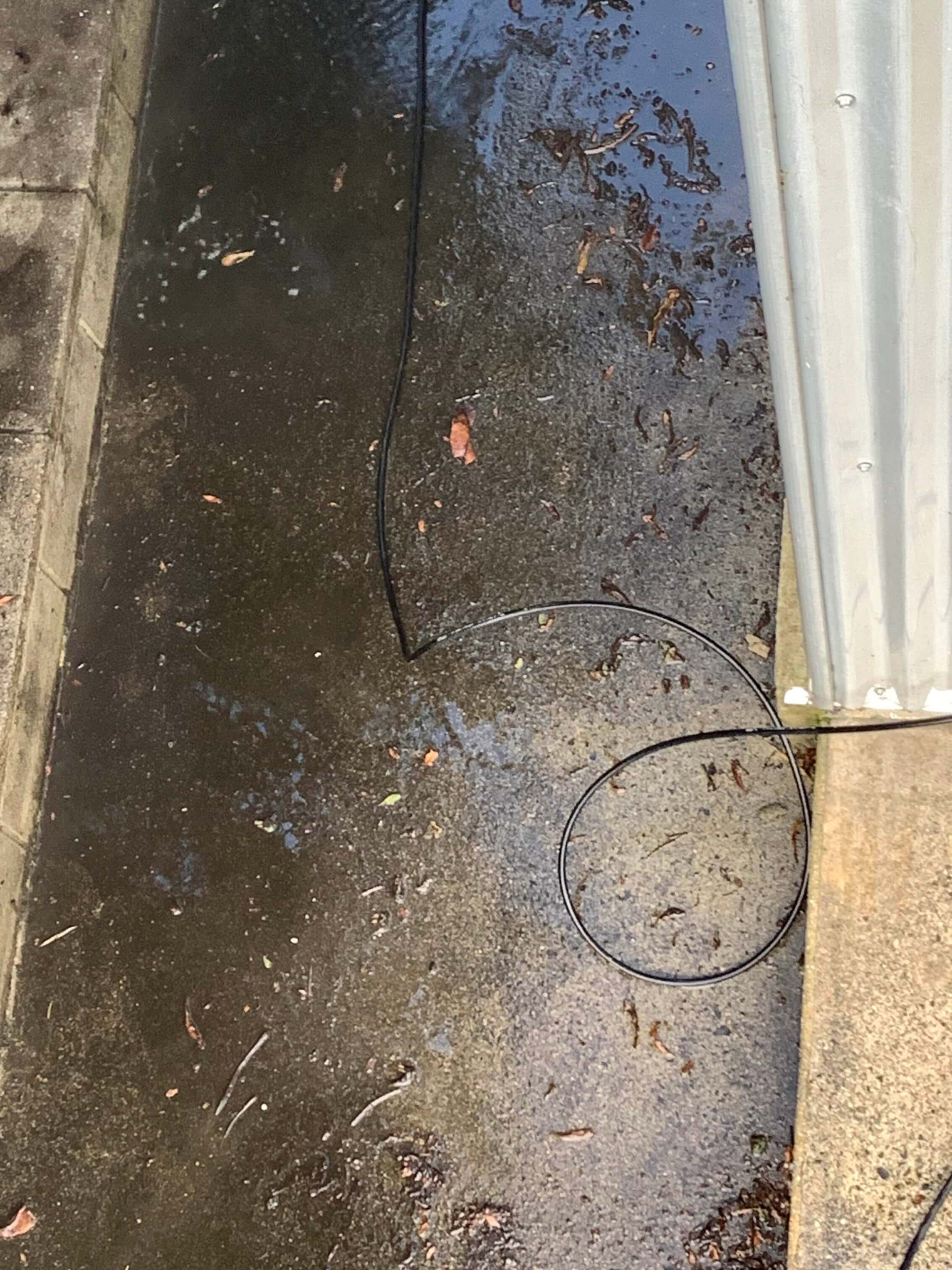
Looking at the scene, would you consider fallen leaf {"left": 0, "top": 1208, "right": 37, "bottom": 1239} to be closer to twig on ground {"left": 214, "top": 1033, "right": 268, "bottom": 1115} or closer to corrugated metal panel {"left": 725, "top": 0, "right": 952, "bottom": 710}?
twig on ground {"left": 214, "top": 1033, "right": 268, "bottom": 1115}

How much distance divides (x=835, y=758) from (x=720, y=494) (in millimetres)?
909

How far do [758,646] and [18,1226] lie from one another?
269 cm

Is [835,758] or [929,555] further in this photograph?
[835,758]

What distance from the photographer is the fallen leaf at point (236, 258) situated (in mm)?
3504

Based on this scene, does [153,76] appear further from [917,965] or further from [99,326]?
[917,965]

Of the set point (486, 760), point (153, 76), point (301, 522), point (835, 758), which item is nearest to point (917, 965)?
point (835, 758)

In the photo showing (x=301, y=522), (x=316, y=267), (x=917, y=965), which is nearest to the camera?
(x=917, y=965)

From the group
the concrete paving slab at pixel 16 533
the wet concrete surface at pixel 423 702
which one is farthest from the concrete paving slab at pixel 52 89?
the concrete paving slab at pixel 16 533

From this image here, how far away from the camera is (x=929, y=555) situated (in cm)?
207

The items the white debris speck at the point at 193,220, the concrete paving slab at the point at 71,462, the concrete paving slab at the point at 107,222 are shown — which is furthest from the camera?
the white debris speck at the point at 193,220

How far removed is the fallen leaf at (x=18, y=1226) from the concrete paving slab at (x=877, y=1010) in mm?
2068

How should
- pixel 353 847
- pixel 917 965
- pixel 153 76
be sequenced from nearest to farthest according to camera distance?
pixel 917 965 → pixel 353 847 → pixel 153 76

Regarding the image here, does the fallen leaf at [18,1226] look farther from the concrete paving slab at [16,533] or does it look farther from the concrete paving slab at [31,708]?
the concrete paving slab at [16,533]

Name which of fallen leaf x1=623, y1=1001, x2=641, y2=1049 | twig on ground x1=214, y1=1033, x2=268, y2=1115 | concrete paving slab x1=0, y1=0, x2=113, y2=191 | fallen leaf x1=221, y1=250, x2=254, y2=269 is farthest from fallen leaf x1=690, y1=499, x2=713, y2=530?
concrete paving slab x1=0, y1=0, x2=113, y2=191
